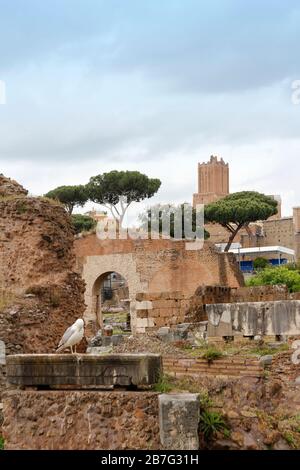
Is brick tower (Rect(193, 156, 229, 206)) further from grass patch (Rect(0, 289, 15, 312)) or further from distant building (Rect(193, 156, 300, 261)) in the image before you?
grass patch (Rect(0, 289, 15, 312))

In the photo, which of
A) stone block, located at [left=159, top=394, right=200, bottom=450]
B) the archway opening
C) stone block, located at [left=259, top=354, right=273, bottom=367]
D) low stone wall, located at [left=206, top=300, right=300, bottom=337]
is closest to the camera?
stone block, located at [left=159, top=394, right=200, bottom=450]

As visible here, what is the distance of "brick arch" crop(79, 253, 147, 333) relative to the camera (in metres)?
30.8

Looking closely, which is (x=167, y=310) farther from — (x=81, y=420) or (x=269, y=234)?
(x=269, y=234)

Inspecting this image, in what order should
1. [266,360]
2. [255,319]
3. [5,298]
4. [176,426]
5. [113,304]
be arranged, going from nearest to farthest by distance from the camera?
[176,426], [266,360], [5,298], [255,319], [113,304]

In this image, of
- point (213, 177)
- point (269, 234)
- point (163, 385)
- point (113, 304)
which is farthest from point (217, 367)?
point (213, 177)

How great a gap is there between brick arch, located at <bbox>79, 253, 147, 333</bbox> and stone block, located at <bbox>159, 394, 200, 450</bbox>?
23778 mm

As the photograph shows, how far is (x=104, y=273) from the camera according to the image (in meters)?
31.6

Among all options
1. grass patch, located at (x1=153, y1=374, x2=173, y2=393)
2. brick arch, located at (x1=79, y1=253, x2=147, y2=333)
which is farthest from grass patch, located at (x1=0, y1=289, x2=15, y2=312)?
brick arch, located at (x1=79, y1=253, x2=147, y2=333)

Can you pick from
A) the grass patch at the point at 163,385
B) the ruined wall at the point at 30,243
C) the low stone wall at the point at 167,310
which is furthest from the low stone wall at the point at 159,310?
the grass patch at the point at 163,385

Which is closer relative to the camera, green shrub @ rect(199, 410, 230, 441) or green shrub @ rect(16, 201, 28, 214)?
green shrub @ rect(199, 410, 230, 441)

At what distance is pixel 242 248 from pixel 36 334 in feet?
205

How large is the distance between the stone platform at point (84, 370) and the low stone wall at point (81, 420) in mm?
105

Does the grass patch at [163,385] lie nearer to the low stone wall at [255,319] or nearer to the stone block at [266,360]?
the stone block at [266,360]

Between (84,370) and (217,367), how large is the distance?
269 centimetres
